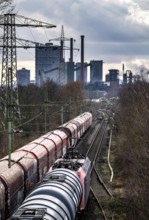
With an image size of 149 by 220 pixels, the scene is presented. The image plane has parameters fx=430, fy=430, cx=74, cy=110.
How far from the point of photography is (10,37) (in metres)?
40.2

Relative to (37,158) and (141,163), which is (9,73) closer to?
(37,158)

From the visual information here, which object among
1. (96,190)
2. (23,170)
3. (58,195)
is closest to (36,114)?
(96,190)

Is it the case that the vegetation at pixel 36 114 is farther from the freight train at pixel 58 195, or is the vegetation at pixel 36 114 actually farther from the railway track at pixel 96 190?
the freight train at pixel 58 195

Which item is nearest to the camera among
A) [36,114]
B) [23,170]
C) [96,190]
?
[23,170]

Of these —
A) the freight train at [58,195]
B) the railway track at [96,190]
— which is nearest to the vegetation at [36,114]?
the railway track at [96,190]

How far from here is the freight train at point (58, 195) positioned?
42.4ft

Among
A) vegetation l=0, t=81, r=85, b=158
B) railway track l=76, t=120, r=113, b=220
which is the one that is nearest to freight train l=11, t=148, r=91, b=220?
railway track l=76, t=120, r=113, b=220

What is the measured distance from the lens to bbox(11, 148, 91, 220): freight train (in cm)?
1293

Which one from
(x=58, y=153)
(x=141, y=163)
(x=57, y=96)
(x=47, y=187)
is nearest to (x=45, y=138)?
(x=58, y=153)

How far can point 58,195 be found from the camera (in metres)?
15.2

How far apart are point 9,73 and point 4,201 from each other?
12.4 meters

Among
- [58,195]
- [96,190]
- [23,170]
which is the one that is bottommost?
[96,190]

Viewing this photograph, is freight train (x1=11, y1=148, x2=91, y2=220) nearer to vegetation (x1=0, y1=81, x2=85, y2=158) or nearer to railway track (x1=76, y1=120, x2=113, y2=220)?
railway track (x1=76, y1=120, x2=113, y2=220)

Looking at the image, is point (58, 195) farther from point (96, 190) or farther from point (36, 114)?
point (36, 114)
